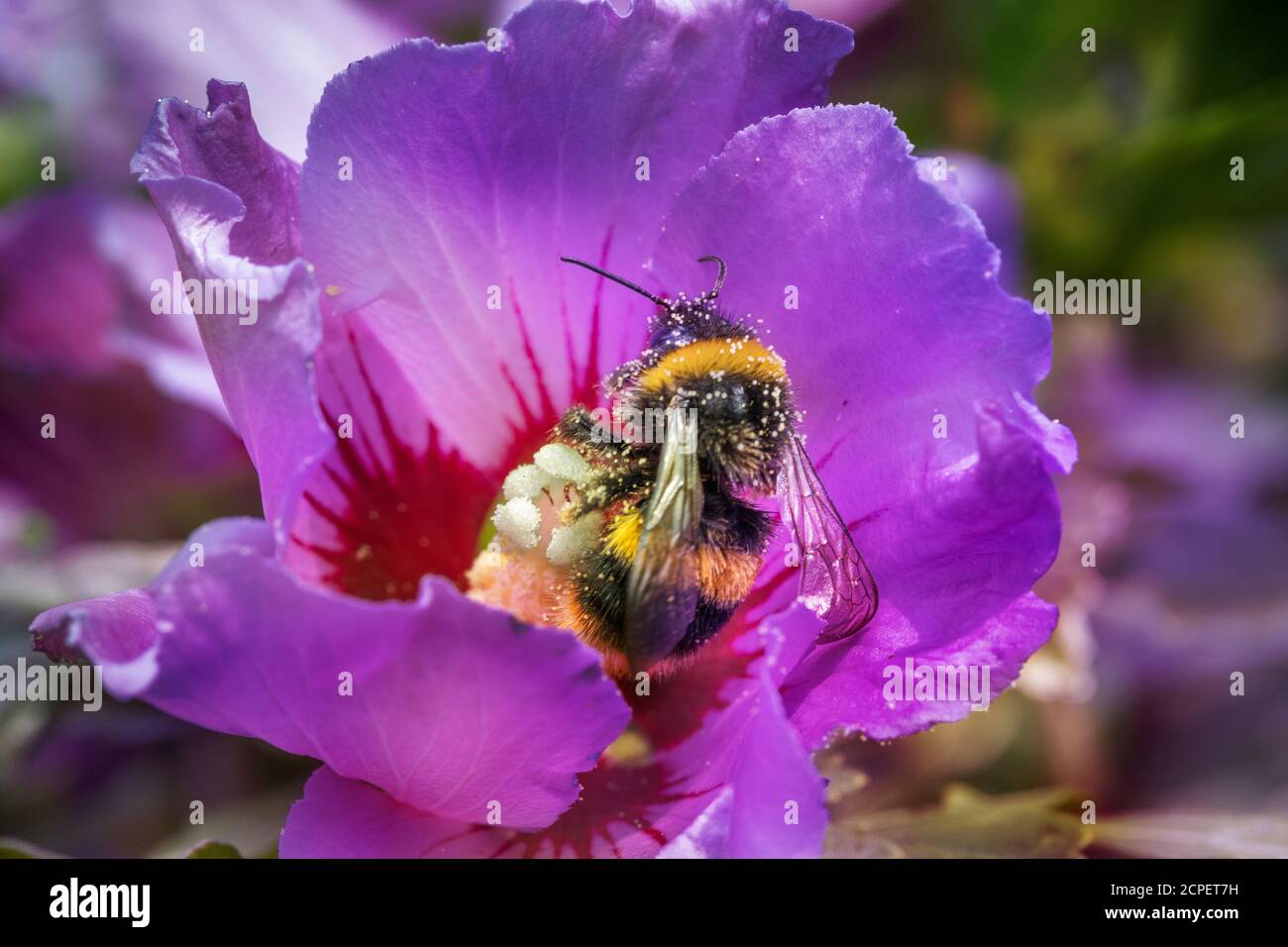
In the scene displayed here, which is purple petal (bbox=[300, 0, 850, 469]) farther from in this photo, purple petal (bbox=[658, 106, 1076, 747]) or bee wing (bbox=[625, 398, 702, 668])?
bee wing (bbox=[625, 398, 702, 668])

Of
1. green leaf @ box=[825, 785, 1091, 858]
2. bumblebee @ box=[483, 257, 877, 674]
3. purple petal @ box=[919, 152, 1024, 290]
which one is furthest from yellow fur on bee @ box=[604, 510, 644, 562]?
purple petal @ box=[919, 152, 1024, 290]

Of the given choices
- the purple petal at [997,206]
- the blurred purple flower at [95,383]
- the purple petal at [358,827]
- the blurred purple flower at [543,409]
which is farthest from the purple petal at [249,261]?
the purple petal at [997,206]

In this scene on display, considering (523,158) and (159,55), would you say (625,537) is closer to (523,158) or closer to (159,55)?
(523,158)

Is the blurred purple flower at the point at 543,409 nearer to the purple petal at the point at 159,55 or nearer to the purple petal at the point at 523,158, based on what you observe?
the purple petal at the point at 523,158

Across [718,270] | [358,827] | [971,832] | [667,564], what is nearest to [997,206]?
[718,270]

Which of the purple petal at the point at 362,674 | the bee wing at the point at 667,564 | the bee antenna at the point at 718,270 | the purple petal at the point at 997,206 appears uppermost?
the purple petal at the point at 997,206
